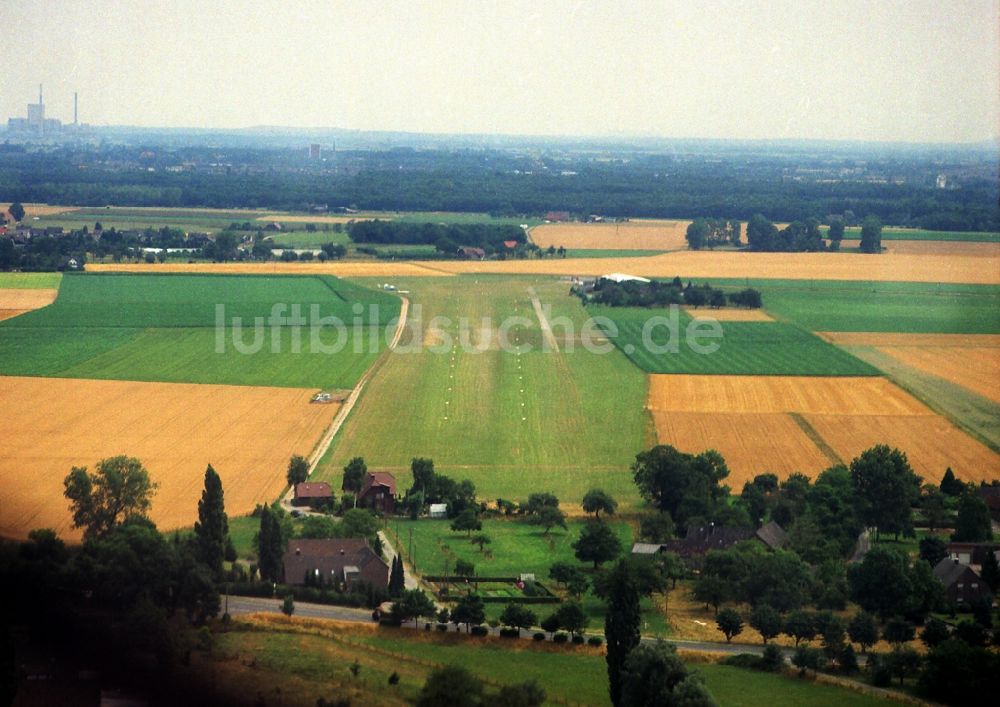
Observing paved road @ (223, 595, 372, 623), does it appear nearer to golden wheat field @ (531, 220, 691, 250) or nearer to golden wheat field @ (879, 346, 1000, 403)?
golden wheat field @ (879, 346, 1000, 403)

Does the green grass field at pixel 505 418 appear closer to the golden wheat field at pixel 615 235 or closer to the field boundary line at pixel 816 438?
the field boundary line at pixel 816 438

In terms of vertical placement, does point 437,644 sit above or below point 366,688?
below

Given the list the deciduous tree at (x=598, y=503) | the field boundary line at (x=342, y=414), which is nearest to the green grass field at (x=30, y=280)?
the field boundary line at (x=342, y=414)

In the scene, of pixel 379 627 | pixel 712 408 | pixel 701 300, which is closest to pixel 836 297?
pixel 701 300

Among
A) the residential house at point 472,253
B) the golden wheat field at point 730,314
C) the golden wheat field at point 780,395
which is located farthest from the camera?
→ the residential house at point 472,253

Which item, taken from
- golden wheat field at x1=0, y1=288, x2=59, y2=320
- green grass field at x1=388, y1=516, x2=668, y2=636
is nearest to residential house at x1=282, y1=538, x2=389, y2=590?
green grass field at x1=388, y1=516, x2=668, y2=636

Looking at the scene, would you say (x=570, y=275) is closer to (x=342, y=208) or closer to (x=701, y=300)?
(x=701, y=300)
